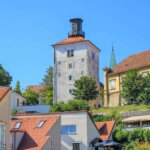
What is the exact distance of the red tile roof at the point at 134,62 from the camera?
97.5 meters

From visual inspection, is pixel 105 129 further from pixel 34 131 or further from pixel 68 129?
pixel 34 131

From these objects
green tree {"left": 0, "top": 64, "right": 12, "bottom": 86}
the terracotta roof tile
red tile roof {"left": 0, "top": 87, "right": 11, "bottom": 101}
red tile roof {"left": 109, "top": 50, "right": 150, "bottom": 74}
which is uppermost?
the terracotta roof tile

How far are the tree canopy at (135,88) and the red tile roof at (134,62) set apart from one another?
652 cm

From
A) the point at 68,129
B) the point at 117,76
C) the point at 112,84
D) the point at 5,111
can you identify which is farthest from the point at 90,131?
the point at 112,84

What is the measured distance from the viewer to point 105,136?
65000 millimetres

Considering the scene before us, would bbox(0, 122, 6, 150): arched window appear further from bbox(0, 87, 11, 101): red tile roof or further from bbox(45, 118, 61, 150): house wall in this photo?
bbox(45, 118, 61, 150): house wall

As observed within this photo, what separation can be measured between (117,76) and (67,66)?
44.3 feet

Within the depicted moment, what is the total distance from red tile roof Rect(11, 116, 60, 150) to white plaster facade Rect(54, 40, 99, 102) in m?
52.1

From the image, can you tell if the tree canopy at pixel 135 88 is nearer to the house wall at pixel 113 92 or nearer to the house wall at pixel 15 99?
the house wall at pixel 113 92

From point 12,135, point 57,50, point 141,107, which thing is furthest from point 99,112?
point 12,135

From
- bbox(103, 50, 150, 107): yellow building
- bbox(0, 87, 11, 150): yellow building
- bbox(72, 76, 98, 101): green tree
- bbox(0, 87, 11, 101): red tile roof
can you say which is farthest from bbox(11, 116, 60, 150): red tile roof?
bbox(103, 50, 150, 107): yellow building

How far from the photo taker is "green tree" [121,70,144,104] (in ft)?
288

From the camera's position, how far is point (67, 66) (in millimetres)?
108750

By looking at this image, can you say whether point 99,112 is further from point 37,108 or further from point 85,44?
point 85,44
